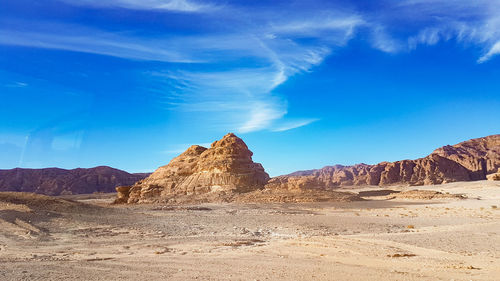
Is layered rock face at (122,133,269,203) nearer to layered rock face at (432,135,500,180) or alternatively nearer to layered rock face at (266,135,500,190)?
layered rock face at (266,135,500,190)

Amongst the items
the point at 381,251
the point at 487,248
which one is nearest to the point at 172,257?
the point at 381,251

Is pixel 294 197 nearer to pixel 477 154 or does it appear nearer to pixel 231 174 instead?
pixel 231 174

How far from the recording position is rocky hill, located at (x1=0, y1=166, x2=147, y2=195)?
14800 centimetres

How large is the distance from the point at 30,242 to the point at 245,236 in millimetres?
8567

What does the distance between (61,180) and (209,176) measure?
4612 inches

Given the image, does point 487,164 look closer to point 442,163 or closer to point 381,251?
point 442,163

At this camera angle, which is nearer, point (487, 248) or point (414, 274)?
point (414, 274)

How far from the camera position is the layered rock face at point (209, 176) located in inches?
2199

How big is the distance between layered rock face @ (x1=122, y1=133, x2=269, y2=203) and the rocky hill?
9613cm

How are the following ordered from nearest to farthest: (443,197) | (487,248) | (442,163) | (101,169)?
(487,248) < (443,197) < (442,163) < (101,169)

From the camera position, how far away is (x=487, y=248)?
1161 cm

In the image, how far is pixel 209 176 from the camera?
5809cm

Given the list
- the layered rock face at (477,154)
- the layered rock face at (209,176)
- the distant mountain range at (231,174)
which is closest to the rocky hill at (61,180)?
the distant mountain range at (231,174)

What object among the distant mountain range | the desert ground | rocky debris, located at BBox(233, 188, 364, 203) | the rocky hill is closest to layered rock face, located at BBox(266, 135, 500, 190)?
the distant mountain range
